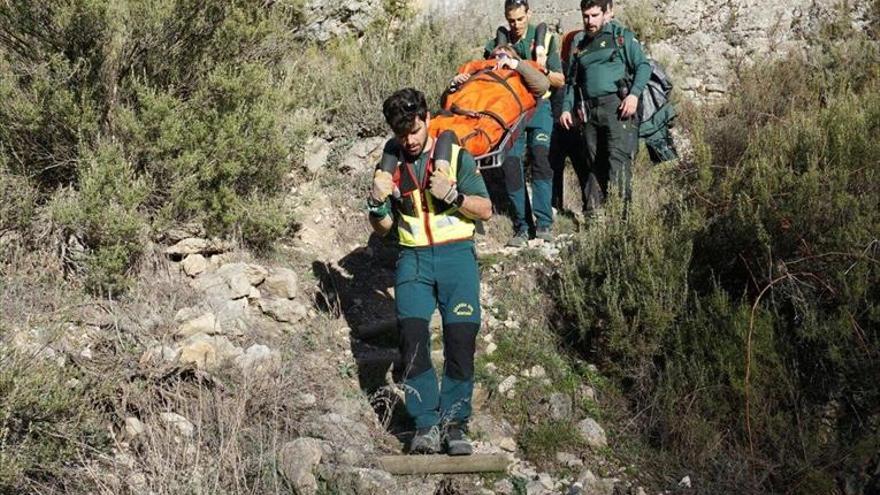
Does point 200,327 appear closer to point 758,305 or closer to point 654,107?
point 758,305

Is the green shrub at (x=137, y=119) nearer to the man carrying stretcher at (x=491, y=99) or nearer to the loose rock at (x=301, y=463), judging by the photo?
the man carrying stretcher at (x=491, y=99)

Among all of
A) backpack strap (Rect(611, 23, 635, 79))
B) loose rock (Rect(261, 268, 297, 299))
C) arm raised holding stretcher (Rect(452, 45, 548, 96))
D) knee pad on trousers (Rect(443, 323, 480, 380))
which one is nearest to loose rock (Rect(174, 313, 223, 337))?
loose rock (Rect(261, 268, 297, 299))

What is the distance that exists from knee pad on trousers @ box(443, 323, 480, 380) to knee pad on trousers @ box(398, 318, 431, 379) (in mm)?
119

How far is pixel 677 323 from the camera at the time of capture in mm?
5617

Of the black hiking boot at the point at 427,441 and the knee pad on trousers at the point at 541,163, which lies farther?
the knee pad on trousers at the point at 541,163

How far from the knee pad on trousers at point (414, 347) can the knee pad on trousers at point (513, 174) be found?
240 cm

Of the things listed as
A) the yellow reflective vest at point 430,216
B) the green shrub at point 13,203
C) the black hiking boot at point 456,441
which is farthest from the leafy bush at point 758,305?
the green shrub at point 13,203

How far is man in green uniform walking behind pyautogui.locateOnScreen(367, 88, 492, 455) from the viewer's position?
4.70m

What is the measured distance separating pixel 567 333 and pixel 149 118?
10.6ft

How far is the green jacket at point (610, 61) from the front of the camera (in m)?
6.82

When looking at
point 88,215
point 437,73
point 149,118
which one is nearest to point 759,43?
point 437,73

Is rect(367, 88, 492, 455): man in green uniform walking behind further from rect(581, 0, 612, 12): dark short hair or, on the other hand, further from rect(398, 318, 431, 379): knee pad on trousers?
rect(581, 0, 612, 12): dark short hair

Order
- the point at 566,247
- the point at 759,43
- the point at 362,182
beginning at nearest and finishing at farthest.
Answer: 1. the point at 566,247
2. the point at 362,182
3. the point at 759,43

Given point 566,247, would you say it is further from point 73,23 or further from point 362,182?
point 73,23
